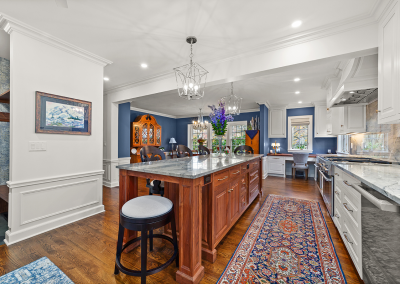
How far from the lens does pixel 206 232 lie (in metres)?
1.68

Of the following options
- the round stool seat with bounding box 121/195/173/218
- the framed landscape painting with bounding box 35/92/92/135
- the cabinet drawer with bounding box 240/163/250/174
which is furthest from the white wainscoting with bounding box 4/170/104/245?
the cabinet drawer with bounding box 240/163/250/174

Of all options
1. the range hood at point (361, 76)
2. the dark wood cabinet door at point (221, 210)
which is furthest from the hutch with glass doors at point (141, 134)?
the range hood at point (361, 76)

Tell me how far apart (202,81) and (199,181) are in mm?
2319

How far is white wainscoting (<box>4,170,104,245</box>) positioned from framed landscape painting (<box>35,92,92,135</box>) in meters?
0.69

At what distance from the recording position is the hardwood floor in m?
1.49

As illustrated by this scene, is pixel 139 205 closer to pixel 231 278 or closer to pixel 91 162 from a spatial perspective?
pixel 231 278

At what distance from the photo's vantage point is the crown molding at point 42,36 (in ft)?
6.72

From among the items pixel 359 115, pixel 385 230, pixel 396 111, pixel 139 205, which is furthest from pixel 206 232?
pixel 359 115

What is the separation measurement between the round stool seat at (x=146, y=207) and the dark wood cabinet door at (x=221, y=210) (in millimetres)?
533

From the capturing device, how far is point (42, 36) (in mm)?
2312

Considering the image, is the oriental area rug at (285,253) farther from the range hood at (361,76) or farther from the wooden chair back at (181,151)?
the range hood at (361,76)

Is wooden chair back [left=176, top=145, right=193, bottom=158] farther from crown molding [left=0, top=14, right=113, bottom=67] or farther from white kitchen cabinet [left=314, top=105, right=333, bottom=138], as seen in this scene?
white kitchen cabinet [left=314, top=105, right=333, bottom=138]

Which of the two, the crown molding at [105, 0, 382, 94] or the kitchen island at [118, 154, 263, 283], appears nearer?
the kitchen island at [118, 154, 263, 283]

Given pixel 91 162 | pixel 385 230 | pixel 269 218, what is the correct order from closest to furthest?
pixel 385 230, pixel 269 218, pixel 91 162
